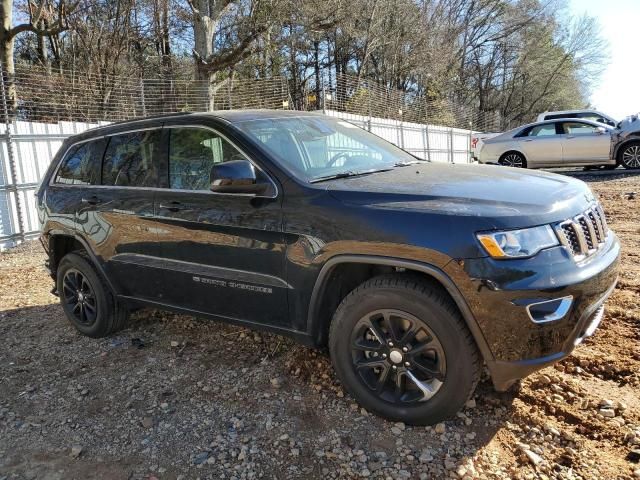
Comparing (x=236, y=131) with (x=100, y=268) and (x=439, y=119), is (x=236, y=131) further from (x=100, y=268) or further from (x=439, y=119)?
(x=439, y=119)

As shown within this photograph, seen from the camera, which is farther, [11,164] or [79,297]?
[11,164]

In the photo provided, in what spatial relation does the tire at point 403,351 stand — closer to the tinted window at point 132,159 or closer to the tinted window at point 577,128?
the tinted window at point 132,159

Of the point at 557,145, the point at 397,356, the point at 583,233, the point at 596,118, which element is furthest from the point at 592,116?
the point at 397,356

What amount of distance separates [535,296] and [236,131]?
2061 mm

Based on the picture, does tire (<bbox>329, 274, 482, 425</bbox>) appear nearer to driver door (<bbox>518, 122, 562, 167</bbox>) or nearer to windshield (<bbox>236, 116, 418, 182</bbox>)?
windshield (<bbox>236, 116, 418, 182</bbox>)

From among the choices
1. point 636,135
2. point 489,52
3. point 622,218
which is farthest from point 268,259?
point 489,52

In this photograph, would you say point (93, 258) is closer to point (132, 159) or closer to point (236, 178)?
point (132, 159)

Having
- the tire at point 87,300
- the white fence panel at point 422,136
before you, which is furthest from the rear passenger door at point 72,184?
the white fence panel at point 422,136

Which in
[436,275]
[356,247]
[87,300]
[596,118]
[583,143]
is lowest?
[87,300]

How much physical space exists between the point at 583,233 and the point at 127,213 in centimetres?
304

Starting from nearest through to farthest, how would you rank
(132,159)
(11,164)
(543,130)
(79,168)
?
(132,159) < (79,168) < (11,164) < (543,130)

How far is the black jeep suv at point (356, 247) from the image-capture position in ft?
8.26

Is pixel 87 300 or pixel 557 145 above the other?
pixel 557 145

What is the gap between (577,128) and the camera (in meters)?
13.8
